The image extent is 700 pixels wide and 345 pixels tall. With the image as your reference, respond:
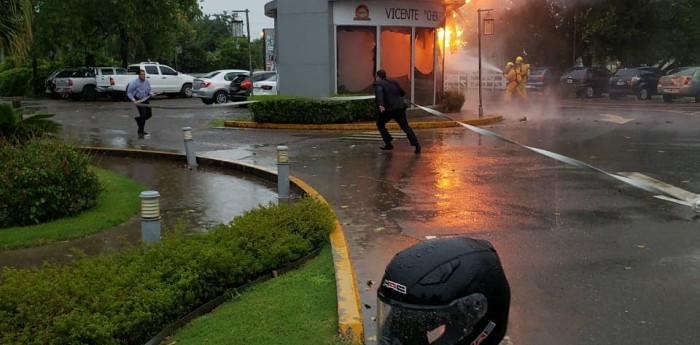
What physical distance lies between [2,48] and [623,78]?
1100 inches

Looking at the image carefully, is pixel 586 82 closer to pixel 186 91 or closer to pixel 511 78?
pixel 511 78

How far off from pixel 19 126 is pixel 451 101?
45.3ft

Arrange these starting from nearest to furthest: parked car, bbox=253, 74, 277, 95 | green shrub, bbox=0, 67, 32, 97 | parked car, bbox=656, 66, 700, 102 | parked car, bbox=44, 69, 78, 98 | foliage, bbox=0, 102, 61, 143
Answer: foliage, bbox=0, 102, 61, 143, parked car, bbox=253, 74, 277, 95, parked car, bbox=656, 66, 700, 102, parked car, bbox=44, 69, 78, 98, green shrub, bbox=0, 67, 32, 97

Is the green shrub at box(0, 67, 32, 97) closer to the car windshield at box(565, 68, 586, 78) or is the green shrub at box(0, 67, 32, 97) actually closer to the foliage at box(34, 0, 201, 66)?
the foliage at box(34, 0, 201, 66)


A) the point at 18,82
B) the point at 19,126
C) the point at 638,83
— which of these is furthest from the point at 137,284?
the point at 18,82

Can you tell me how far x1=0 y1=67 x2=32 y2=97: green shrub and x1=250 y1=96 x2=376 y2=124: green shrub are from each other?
26.1 m

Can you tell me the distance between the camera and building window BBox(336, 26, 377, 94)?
20.3 m

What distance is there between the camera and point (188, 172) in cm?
1120

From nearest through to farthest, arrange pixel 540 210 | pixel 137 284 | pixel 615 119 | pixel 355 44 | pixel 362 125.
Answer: pixel 137 284, pixel 540 210, pixel 362 125, pixel 615 119, pixel 355 44

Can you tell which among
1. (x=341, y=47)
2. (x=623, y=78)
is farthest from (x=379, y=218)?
(x=623, y=78)

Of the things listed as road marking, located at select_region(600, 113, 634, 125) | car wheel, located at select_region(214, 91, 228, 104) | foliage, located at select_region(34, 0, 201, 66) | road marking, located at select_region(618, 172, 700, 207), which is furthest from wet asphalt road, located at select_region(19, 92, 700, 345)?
foliage, located at select_region(34, 0, 201, 66)

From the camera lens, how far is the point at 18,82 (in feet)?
128

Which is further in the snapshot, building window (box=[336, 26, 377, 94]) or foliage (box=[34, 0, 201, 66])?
foliage (box=[34, 0, 201, 66])

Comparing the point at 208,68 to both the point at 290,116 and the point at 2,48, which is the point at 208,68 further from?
the point at 2,48
